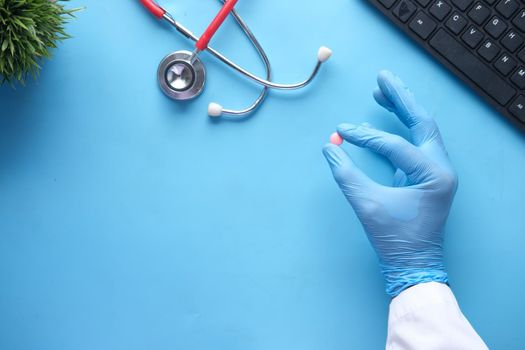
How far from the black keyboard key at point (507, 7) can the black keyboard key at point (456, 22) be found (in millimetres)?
58

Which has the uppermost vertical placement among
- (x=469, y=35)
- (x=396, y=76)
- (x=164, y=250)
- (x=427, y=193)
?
(x=469, y=35)

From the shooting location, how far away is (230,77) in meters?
0.84

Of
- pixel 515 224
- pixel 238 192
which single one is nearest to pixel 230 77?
pixel 238 192

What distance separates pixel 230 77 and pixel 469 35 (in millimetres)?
414

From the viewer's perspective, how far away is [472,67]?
80 centimetres

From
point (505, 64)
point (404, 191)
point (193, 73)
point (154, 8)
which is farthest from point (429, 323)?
point (154, 8)

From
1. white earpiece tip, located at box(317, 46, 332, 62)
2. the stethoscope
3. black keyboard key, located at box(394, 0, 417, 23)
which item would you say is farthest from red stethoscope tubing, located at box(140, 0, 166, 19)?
black keyboard key, located at box(394, 0, 417, 23)

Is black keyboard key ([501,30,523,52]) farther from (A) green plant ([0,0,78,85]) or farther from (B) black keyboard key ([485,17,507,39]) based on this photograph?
(A) green plant ([0,0,78,85])

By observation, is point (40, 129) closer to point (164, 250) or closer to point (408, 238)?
point (164, 250)

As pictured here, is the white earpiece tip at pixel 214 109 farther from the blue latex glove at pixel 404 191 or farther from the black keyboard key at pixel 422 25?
the black keyboard key at pixel 422 25

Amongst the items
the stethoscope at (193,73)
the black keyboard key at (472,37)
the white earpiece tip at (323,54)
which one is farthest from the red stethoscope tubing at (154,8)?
the black keyboard key at (472,37)

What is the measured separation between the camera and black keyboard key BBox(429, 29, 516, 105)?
2.60 ft

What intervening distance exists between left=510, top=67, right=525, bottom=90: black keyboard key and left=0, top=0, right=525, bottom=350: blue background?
7 cm

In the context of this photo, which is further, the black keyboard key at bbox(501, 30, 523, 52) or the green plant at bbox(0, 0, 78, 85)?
the black keyboard key at bbox(501, 30, 523, 52)
